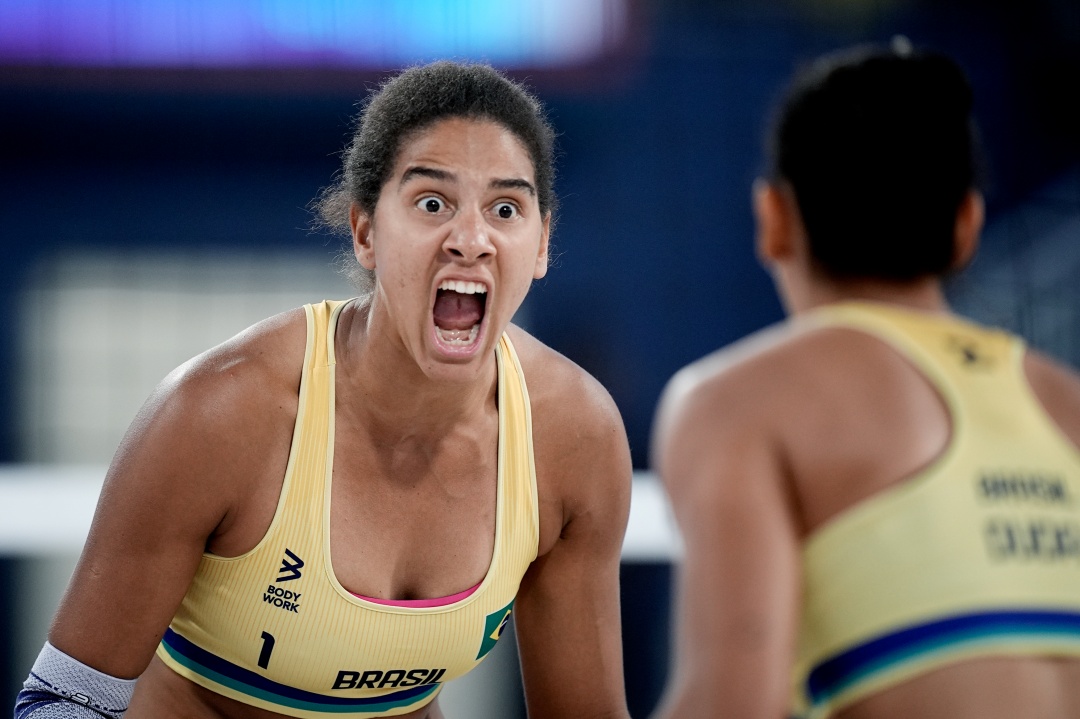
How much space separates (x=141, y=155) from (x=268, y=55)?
1.00 meters

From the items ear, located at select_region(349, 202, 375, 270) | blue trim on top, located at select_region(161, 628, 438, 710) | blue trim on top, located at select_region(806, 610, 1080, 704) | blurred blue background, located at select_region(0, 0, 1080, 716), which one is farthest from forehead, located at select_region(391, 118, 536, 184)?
blurred blue background, located at select_region(0, 0, 1080, 716)

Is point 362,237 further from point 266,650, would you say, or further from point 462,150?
point 266,650

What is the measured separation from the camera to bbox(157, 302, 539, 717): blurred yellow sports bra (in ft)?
7.76

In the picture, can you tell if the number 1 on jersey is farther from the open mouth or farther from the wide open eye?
the wide open eye

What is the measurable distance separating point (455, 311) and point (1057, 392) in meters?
1.09

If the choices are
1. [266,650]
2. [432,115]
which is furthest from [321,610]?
[432,115]

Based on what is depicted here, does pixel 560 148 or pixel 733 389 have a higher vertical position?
pixel 733 389

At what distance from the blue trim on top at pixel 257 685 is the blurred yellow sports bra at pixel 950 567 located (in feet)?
3.74

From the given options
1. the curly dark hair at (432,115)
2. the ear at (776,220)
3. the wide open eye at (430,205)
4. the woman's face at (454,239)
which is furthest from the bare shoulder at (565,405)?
the ear at (776,220)

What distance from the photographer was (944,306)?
1807 mm

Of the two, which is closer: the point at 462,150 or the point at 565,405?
the point at 462,150

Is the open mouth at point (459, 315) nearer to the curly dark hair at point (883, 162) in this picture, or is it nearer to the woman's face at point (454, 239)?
the woman's face at point (454, 239)

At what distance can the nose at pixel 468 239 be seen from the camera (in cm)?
235

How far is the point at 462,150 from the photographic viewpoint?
236 cm
